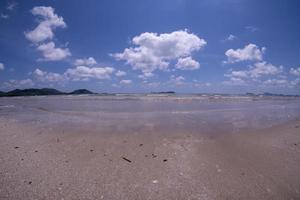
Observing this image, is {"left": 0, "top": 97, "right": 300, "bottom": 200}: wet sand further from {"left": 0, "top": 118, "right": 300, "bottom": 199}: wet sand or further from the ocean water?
the ocean water

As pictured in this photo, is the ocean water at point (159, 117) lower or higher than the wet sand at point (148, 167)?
higher

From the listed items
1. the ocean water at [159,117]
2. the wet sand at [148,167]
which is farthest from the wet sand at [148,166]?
the ocean water at [159,117]

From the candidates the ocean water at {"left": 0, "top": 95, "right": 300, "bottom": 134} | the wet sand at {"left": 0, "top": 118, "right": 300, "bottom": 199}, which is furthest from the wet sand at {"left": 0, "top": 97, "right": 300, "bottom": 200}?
the ocean water at {"left": 0, "top": 95, "right": 300, "bottom": 134}

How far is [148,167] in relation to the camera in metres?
4.55

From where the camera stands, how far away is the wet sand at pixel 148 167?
11.6ft

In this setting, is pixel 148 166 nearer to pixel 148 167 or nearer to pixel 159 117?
pixel 148 167

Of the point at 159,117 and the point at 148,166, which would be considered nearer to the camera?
the point at 148,166

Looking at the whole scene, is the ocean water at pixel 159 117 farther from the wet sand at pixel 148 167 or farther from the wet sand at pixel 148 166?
the wet sand at pixel 148 167

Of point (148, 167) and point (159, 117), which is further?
point (159, 117)

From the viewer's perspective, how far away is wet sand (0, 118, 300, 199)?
353 centimetres

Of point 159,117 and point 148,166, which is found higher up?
point 159,117

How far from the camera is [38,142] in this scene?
644cm

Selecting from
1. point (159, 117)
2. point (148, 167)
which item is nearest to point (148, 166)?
point (148, 167)

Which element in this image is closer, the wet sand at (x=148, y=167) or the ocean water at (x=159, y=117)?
the wet sand at (x=148, y=167)
